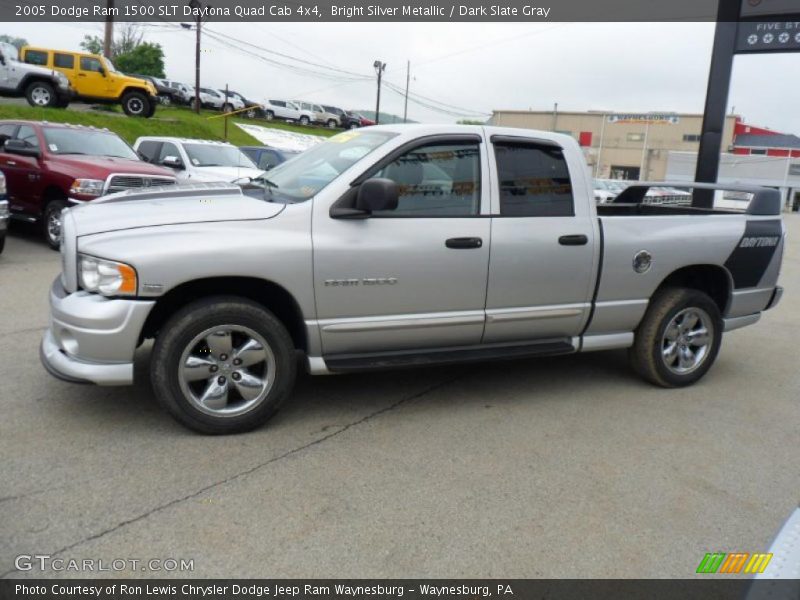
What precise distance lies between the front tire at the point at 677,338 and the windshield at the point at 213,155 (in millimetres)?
9778

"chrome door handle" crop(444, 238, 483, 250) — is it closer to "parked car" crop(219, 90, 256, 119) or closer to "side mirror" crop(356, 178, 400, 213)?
"side mirror" crop(356, 178, 400, 213)

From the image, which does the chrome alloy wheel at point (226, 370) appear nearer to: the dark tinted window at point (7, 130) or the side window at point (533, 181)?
the side window at point (533, 181)

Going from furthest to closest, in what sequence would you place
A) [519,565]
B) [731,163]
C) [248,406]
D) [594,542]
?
[731,163]
[248,406]
[594,542]
[519,565]

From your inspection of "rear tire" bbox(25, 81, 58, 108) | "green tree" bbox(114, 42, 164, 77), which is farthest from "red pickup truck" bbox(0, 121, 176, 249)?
"green tree" bbox(114, 42, 164, 77)

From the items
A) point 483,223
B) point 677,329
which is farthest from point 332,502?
point 677,329

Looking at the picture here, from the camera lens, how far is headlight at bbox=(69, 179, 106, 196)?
929 cm

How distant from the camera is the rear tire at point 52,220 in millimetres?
9562

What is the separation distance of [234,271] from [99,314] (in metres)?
0.75

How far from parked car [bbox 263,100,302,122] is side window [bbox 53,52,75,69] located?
2436 cm

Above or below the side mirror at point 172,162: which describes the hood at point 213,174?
below

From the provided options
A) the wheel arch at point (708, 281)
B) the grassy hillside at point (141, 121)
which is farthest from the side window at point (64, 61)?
the wheel arch at point (708, 281)

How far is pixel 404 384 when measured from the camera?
511 centimetres

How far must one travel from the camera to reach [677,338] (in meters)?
5.27

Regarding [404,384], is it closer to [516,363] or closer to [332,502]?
[516,363]
